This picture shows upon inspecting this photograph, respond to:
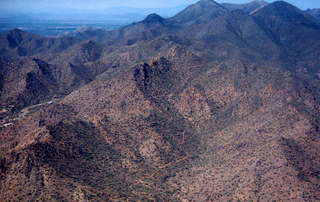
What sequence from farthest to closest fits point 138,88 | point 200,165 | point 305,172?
point 138,88 → point 200,165 → point 305,172

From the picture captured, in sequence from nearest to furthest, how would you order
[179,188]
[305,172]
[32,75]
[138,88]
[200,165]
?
1. [305,172]
2. [179,188]
3. [200,165]
4. [138,88]
5. [32,75]

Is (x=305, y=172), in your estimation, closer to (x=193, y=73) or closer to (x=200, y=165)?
(x=200, y=165)

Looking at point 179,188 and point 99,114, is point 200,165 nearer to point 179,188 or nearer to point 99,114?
point 179,188

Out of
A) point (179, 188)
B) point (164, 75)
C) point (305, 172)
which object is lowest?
point (179, 188)

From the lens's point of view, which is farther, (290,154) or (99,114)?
(99,114)

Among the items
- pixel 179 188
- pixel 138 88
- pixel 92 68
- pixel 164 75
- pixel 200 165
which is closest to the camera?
pixel 179 188

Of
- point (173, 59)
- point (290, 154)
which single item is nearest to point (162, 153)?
point (290, 154)

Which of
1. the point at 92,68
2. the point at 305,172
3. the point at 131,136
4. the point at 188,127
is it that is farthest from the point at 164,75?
the point at 92,68

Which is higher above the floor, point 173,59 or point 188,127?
point 173,59

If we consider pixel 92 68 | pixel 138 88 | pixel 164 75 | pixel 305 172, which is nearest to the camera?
pixel 305 172
